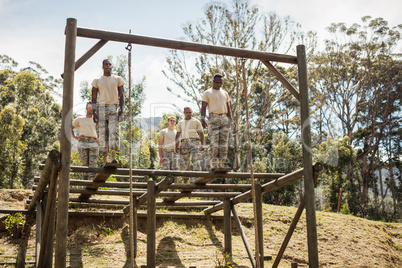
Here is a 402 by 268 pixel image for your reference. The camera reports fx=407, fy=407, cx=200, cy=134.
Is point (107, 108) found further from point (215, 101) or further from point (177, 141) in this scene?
point (177, 141)

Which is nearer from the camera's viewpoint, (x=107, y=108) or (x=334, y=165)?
(x=107, y=108)

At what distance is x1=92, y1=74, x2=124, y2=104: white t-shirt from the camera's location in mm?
6488

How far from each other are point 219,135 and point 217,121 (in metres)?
0.25

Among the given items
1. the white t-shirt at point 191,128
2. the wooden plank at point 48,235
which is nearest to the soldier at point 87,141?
the wooden plank at point 48,235

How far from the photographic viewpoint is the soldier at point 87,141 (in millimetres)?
7230

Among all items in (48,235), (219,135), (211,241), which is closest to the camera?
(48,235)

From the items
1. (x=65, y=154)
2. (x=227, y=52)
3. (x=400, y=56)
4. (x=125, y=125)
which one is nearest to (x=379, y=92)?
(x=400, y=56)

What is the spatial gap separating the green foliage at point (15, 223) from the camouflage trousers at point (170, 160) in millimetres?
3361

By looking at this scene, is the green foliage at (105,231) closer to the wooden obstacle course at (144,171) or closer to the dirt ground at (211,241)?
the dirt ground at (211,241)

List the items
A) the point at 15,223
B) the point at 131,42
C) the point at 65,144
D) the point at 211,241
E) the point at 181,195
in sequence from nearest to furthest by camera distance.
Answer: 1. the point at 65,144
2. the point at 131,42
3. the point at 181,195
4. the point at 15,223
5. the point at 211,241

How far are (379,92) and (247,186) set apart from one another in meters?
24.8

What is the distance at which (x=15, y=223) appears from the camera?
895 centimetres

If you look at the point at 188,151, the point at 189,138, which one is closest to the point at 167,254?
the point at 188,151

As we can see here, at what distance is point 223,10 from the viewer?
21953 millimetres
